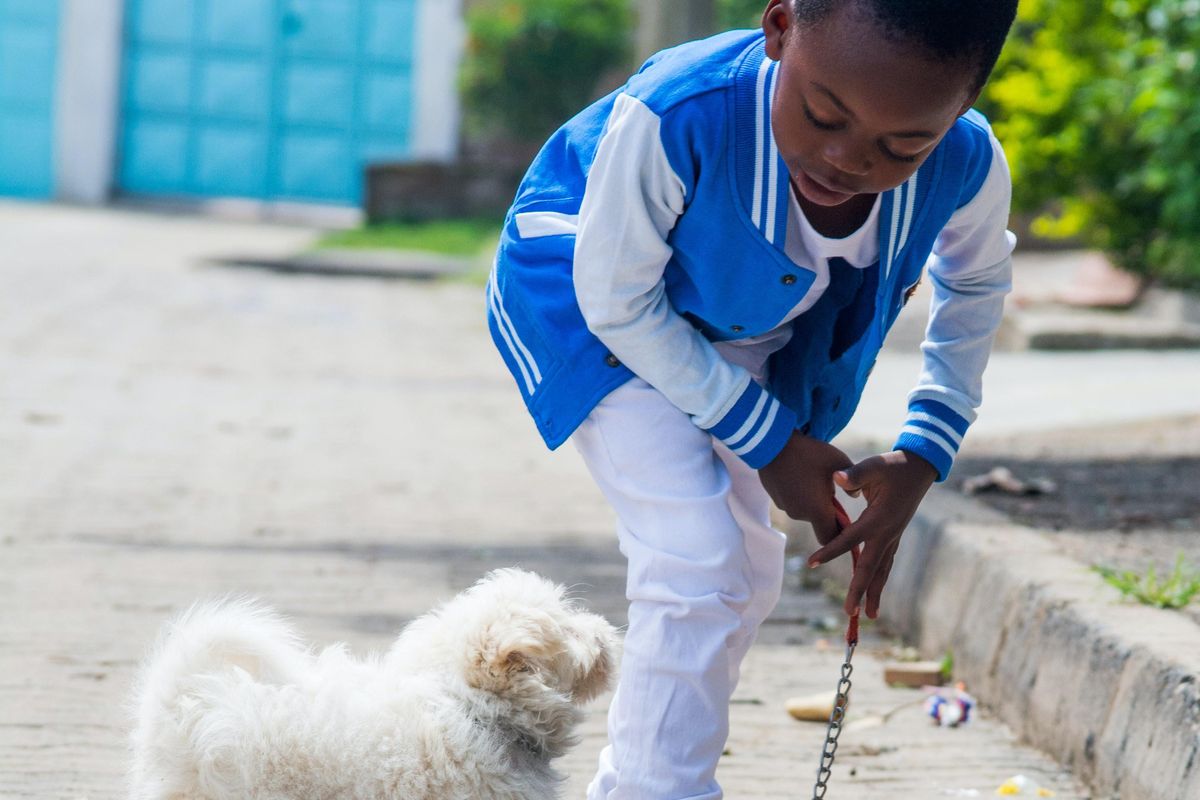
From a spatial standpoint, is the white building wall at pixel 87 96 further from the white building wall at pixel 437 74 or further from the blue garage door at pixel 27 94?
the white building wall at pixel 437 74

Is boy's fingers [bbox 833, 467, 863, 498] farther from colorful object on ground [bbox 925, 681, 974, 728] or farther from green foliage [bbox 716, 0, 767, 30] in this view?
green foliage [bbox 716, 0, 767, 30]

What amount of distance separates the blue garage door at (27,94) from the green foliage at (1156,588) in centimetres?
2197

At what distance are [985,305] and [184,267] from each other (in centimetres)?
1351

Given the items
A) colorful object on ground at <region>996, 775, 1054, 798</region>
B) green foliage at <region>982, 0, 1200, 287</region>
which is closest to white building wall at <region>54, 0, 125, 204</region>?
green foliage at <region>982, 0, 1200, 287</region>

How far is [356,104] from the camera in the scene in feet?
74.3

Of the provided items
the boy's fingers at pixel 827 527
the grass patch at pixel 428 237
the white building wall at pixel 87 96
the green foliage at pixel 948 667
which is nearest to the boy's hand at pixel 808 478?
the boy's fingers at pixel 827 527

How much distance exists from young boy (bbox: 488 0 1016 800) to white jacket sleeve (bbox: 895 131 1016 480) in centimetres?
1

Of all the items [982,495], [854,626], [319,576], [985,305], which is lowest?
[319,576]

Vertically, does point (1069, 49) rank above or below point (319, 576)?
above

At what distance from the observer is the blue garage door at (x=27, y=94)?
74.5 feet

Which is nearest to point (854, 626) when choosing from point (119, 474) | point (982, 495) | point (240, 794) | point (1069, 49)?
point (240, 794)

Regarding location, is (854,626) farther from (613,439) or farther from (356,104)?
(356,104)

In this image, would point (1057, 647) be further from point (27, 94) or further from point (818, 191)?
point (27, 94)

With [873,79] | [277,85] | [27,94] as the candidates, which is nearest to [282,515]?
[873,79]
